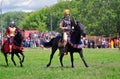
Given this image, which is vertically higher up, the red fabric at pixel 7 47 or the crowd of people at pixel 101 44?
the red fabric at pixel 7 47

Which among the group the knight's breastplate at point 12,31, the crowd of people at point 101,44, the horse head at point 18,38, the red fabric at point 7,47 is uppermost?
the knight's breastplate at point 12,31

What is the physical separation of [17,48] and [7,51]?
0.98 meters

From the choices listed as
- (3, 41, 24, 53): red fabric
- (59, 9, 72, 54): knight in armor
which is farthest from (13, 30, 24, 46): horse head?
(59, 9, 72, 54): knight in armor

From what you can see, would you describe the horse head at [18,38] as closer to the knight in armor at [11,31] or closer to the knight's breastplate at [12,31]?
the knight in armor at [11,31]

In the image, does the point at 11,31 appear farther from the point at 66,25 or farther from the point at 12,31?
the point at 66,25

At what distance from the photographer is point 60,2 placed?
13262 centimetres

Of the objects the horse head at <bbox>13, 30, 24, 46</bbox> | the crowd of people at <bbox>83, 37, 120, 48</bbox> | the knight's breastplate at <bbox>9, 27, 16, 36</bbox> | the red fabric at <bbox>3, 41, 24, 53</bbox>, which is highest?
the knight's breastplate at <bbox>9, 27, 16, 36</bbox>

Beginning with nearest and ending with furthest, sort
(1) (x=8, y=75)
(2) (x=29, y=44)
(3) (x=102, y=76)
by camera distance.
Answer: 1. (3) (x=102, y=76)
2. (1) (x=8, y=75)
3. (2) (x=29, y=44)

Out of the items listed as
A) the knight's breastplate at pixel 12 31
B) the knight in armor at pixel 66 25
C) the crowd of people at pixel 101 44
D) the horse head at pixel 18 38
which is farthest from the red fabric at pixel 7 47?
the crowd of people at pixel 101 44

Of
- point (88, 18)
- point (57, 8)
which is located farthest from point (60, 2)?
point (88, 18)

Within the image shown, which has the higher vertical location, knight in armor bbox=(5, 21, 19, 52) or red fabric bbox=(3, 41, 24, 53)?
knight in armor bbox=(5, 21, 19, 52)

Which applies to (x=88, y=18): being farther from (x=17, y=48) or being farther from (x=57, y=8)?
(x=17, y=48)

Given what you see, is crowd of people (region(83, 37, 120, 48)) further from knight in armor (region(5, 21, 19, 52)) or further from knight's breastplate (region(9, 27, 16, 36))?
knight's breastplate (region(9, 27, 16, 36))

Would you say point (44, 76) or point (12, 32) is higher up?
point (12, 32)
